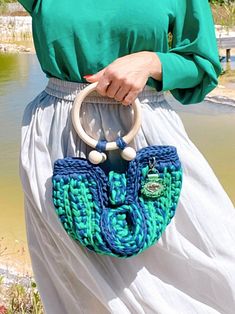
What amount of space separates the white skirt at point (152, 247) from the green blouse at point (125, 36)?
0.18 ft

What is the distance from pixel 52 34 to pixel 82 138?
0.65 feet

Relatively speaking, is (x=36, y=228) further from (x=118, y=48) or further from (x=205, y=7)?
(x=205, y=7)

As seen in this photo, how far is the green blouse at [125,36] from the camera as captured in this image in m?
1.16

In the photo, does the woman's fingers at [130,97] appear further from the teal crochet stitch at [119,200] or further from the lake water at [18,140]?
the lake water at [18,140]

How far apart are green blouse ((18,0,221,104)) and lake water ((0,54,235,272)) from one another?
188 centimetres

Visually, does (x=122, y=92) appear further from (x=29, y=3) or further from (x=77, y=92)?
(x=29, y=3)

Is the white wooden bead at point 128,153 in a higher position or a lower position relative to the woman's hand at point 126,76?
lower

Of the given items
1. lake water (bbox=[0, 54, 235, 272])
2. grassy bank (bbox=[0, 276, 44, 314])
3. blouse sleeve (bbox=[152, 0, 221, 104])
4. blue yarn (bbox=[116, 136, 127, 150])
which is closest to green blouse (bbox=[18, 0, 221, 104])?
blouse sleeve (bbox=[152, 0, 221, 104])

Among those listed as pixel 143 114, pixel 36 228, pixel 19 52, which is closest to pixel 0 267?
pixel 36 228

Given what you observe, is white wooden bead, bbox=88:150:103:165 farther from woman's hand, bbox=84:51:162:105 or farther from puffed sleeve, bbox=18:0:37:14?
puffed sleeve, bbox=18:0:37:14

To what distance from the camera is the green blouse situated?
116 centimetres

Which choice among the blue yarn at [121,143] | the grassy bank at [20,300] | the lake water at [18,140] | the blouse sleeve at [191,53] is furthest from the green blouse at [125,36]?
the lake water at [18,140]

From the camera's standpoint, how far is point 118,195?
1166 millimetres

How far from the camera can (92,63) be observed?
3.89 ft
